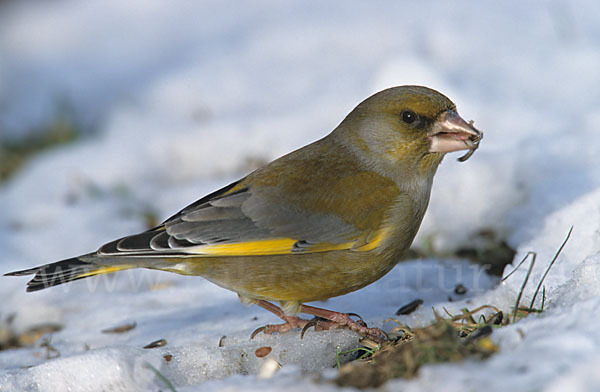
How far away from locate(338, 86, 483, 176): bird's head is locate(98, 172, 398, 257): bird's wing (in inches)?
10.6

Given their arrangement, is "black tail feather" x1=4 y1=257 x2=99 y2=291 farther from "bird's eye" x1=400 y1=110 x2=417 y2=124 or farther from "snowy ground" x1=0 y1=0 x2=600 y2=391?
"bird's eye" x1=400 y1=110 x2=417 y2=124

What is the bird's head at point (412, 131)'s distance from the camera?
12.2ft

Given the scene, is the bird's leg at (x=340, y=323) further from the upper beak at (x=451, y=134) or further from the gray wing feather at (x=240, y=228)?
the upper beak at (x=451, y=134)

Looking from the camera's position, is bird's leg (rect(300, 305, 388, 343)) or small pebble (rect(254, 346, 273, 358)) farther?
bird's leg (rect(300, 305, 388, 343))

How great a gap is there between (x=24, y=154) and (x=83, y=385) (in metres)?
5.12

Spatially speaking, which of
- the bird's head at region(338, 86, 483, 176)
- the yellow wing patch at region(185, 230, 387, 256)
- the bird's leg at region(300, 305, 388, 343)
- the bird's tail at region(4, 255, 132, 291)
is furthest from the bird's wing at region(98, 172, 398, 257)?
the bird's leg at region(300, 305, 388, 343)

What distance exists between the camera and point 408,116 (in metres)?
3.79

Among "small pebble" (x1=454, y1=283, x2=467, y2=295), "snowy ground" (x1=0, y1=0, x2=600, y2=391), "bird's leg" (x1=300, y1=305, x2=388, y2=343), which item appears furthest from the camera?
"small pebble" (x1=454, y1=283, x2=467, y2=295)

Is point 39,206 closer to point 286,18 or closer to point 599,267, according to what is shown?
point 286,18

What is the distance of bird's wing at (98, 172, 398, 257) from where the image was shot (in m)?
3.61

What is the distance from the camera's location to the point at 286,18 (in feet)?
29.4

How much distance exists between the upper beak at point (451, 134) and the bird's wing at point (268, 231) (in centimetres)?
40

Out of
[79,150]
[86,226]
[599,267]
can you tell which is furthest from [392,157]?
[79,150]

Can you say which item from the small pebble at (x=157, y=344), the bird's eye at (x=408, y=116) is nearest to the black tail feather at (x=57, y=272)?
the small pebble at (x=157, y=344)
